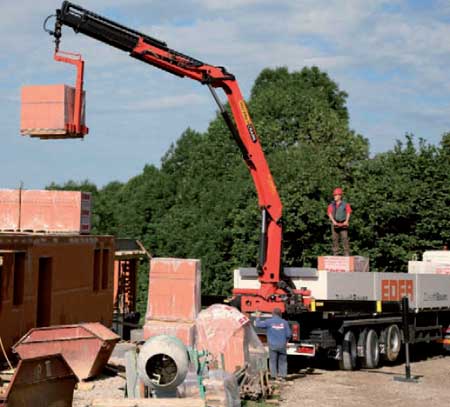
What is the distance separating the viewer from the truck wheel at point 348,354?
19172 mm

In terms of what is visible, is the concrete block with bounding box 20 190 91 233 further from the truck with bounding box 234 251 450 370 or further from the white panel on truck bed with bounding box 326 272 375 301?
the white panel on truck bed with bounding box 326 272 375 301

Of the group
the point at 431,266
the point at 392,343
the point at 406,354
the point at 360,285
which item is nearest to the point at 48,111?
the point at 360,285

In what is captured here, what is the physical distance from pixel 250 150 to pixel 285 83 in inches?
1626

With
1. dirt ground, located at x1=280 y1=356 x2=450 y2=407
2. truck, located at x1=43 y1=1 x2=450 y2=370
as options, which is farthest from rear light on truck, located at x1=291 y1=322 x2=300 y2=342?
dirt ground, located at x1=280 y1=356 x2=450 y2=407

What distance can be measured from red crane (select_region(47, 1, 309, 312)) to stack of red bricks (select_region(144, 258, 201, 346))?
1995 mm

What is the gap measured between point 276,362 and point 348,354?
99.4 inches

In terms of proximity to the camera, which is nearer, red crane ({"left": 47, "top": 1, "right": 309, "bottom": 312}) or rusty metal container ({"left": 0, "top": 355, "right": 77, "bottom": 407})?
rusty metal container ({"left": 0, "top": 355, "right": 77, "bottom": 407})

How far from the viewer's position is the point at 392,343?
2094cm

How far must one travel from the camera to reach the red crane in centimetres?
1816

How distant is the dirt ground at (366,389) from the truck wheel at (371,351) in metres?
0.23

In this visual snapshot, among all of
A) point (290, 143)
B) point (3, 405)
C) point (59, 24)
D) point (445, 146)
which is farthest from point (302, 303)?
point (290, 143)

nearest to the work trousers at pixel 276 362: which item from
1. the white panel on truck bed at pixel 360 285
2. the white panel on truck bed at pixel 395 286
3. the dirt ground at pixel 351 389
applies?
the dirt ground at pixel 351 389

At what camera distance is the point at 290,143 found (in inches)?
1923

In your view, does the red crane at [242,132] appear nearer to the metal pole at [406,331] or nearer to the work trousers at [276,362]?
the work trousers at [276,362]
